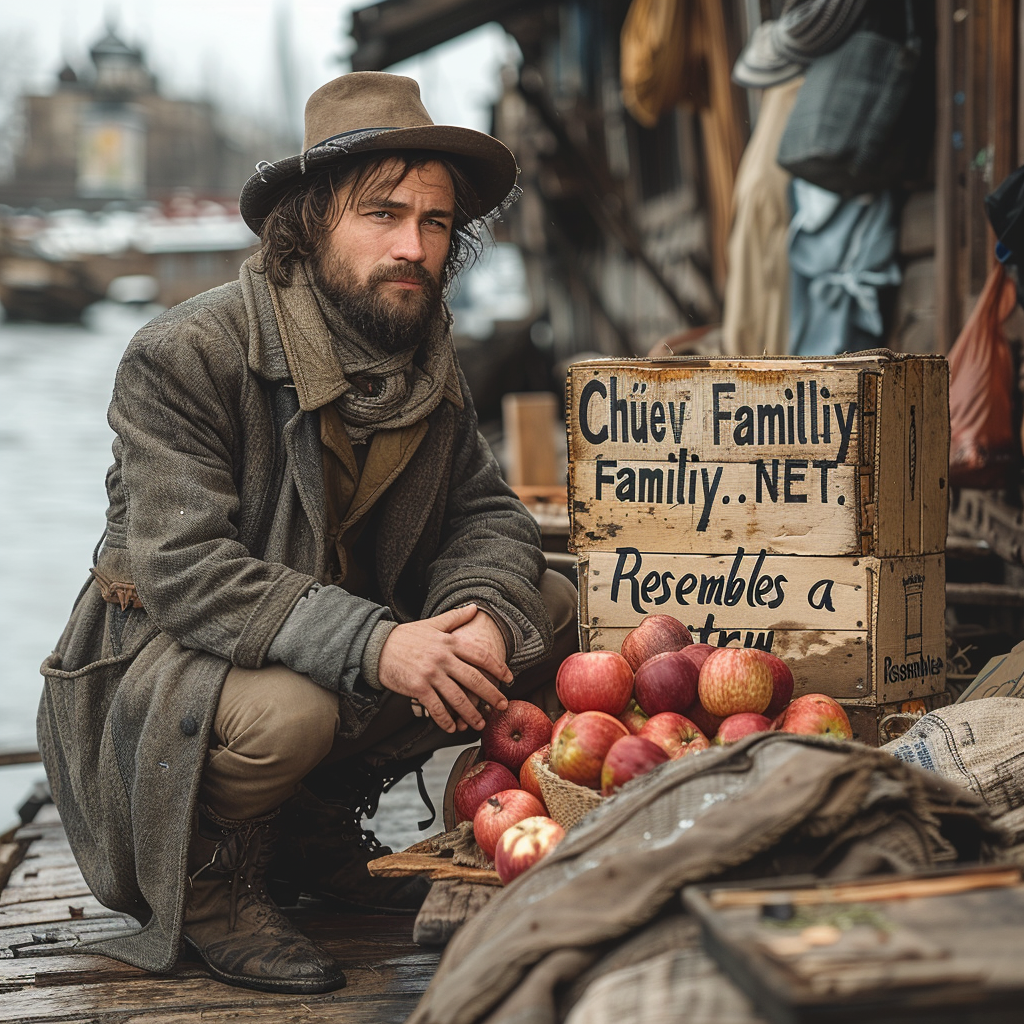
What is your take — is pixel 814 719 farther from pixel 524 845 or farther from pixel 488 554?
pixel 488 554

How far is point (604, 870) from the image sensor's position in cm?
168

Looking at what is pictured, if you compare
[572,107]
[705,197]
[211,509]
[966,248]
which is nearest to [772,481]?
[211,509]

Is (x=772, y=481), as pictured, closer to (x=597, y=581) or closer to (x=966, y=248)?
(x=597, y=581)

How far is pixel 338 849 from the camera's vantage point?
2.89m

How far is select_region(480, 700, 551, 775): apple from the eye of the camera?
8.34 ft

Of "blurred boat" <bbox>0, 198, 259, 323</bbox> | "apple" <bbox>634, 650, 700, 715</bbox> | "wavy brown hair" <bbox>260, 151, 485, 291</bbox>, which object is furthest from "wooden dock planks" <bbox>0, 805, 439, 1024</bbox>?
"blurred boat" <bbox>0, 198, 259, 323</bbox>

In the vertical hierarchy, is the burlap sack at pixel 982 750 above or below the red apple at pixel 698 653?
below

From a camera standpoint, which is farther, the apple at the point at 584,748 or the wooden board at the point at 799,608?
the wooden board at the point at 799,608

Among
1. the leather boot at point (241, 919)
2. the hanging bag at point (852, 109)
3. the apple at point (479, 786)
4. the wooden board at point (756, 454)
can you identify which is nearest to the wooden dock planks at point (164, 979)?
the leather boot at point (241, 919)

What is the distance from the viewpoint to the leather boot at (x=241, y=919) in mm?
2375

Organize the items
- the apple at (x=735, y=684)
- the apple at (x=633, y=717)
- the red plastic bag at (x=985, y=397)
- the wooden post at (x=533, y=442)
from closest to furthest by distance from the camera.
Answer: the apple at (x=735, y=684)
the apple at (x=633, y=717)
the red plastic bag at (x=985, y=397)
the wooden post at (x=533, y=442)

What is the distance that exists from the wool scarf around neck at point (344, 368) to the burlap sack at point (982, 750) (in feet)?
4.02

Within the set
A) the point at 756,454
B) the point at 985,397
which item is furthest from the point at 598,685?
the point at 985,397

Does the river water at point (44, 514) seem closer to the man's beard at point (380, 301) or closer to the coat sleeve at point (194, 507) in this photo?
the coat sleeve at point (194, 507)
